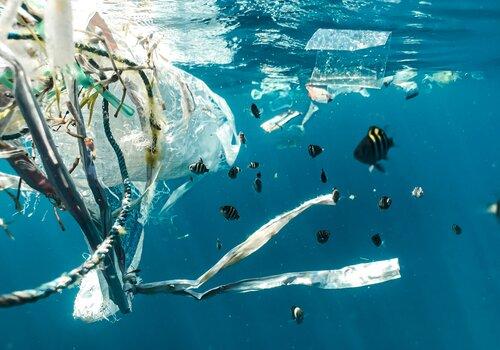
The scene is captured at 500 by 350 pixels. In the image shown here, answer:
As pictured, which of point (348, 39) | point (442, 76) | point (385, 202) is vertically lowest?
point (442, 76)

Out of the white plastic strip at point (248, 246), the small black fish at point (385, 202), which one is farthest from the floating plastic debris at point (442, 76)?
the white plastic strip at point (248, 246)

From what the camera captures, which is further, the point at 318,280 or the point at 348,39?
the point at 348,39

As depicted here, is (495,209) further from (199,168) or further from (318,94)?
(318,94)

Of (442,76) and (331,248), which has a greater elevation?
(442,76)

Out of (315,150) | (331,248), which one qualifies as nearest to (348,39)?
(315,150)

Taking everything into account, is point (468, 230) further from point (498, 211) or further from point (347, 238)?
point (498, 211)

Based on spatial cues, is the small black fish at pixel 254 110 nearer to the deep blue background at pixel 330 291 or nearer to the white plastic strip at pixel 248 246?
the white plastic strip at pixel 248 246

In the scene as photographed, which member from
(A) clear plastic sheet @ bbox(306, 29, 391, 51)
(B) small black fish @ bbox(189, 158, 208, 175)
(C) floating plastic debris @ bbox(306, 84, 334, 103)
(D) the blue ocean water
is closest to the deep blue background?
(D) the blue ocean water

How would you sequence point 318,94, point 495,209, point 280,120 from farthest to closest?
point 280,120, point 318,94, point 495,209

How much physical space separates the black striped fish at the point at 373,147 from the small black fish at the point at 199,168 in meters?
1.53

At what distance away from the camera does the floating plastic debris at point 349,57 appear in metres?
10.2

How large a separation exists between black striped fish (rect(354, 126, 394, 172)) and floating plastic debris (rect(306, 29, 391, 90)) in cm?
433

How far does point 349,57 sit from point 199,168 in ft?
26.0

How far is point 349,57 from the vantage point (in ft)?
36.8
